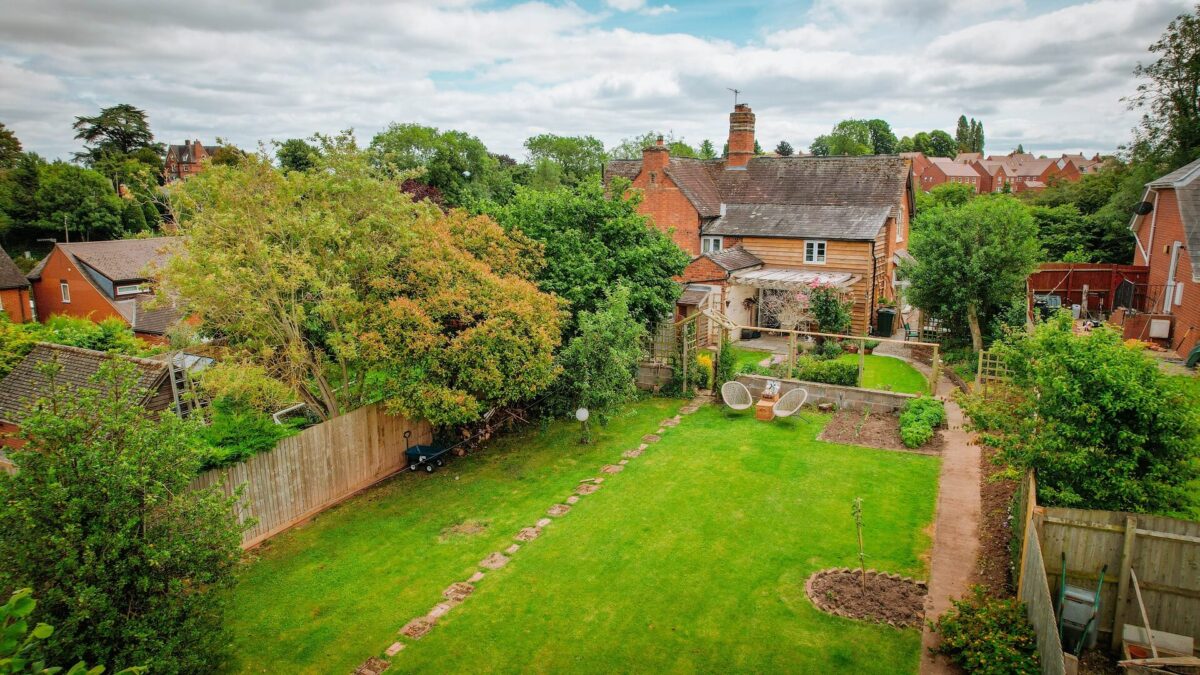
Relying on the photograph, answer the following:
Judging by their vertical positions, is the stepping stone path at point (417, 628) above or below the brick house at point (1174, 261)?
below

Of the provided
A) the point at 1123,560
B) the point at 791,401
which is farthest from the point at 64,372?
the point at 1123,560

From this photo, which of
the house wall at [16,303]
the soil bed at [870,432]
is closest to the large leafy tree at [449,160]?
the house wall at [16,303]

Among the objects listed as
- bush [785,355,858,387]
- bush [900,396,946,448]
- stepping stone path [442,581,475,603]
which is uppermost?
bush [785,355,858,387]

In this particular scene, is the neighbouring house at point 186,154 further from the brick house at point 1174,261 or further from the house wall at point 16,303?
the brick house at point 1174,261

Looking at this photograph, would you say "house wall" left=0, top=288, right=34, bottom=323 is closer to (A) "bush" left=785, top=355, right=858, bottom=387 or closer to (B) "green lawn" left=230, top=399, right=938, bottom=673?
(B) "green lawn" left=230, top=399, right=938, bottom=673

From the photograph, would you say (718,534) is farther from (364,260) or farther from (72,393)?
(72,393)

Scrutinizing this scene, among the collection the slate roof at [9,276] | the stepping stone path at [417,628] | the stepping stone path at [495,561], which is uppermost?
the slate roof at [9,276]

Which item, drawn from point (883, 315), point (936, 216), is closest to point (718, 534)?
point (936, 216)

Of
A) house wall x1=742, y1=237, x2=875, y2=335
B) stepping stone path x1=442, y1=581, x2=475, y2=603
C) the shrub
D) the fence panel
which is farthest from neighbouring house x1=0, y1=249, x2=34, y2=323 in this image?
the fence panel
